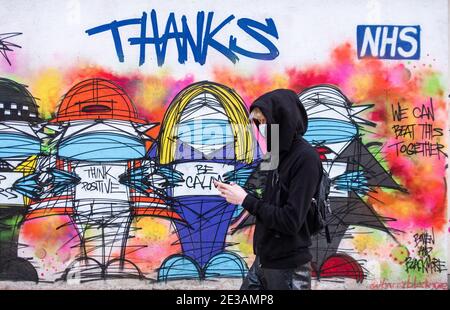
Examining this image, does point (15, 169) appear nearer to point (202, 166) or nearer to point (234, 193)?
point (202, 166)

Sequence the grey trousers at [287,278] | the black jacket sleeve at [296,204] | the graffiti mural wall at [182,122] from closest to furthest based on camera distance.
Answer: the black jacket sleeve at [296,204], the grey trousers at [287,278], the graffiti mural wall at [182,122]

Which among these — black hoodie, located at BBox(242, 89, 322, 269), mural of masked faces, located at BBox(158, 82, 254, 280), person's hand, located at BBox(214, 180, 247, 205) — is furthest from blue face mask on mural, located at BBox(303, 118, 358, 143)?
person's hand, located at BBox(214, 180, 247, 205)

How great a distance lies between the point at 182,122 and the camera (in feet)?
17.9

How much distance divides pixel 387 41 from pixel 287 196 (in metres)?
2.94

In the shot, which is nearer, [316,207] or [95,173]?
[316,207]

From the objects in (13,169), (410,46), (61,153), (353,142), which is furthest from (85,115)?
(410,46)

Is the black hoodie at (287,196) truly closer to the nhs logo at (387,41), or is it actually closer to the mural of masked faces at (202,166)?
the mural of masked faces at (202,166)

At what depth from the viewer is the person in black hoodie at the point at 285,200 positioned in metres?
3.03

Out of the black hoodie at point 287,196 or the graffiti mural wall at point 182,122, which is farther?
the graffiti mural wall at point 182,122

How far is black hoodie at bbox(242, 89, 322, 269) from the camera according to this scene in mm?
3027

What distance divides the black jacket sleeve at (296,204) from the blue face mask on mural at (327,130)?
2.43 metres

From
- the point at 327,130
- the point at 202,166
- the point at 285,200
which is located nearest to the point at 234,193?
the point at 285,200

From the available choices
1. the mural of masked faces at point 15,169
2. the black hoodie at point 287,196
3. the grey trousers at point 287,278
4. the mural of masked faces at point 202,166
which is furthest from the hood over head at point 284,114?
the mural of masked faces at point 15,169
